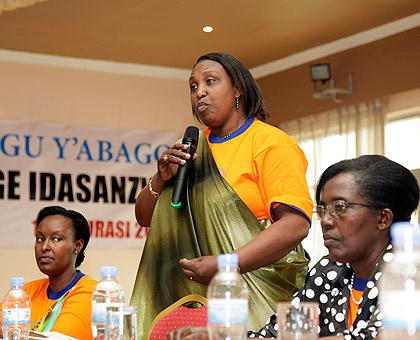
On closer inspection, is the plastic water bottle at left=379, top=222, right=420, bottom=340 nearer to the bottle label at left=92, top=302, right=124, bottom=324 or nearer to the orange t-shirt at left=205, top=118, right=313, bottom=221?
the bottle label at left=92, top=302, right=124, bottom=324

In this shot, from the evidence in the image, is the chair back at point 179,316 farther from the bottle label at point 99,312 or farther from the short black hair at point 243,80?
the short black hair at point 243,80

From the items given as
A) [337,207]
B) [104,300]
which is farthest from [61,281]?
[337,207]

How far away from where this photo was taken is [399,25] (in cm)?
648

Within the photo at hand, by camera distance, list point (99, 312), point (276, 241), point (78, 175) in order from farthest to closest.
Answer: point (78, 175) → point (276, 241) → point (99, 312)

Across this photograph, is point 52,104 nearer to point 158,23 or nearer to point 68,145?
point 68,145

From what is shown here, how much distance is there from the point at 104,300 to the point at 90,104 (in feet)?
17.6

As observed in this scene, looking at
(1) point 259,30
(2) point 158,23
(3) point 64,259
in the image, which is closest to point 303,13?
(1) point 259,30

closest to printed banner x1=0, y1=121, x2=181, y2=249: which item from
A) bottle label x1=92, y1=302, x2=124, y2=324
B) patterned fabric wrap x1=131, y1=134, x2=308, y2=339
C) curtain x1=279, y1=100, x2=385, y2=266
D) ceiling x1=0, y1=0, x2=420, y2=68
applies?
ceiling x1=0, y1=0, x2=420, y2=68

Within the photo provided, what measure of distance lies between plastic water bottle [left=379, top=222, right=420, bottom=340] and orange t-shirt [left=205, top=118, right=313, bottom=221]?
1.00 m

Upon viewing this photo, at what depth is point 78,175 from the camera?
24.3ft

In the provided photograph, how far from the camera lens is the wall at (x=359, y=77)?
252 inches

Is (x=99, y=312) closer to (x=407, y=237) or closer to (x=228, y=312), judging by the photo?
(x=228, y=312)

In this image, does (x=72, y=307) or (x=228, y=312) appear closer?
(x=228, y=312)

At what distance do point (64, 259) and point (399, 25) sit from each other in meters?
3.51
